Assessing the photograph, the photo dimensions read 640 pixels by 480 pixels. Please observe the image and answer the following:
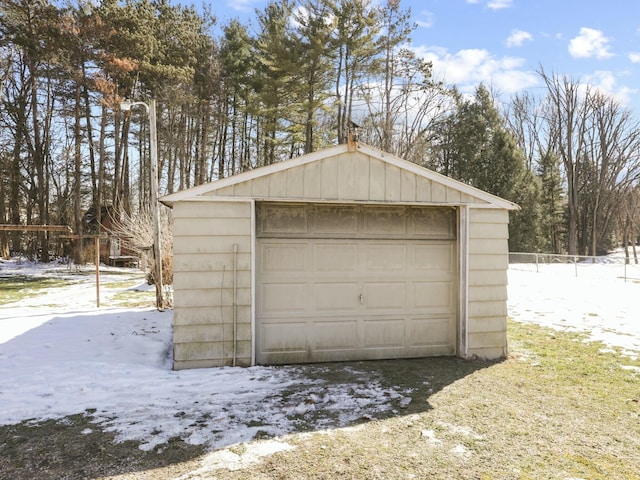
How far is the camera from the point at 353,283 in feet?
18.1

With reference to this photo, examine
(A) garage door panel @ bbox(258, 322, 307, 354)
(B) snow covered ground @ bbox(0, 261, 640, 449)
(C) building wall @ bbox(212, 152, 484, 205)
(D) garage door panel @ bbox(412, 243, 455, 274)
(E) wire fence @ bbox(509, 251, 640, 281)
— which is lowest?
(B) snow covered ground @ bbox(0, 261, 640, 449)

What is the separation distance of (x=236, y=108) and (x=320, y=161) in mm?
18113

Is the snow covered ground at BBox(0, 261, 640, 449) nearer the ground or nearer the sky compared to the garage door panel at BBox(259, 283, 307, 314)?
nearer the ground

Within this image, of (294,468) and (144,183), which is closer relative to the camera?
(294,468)

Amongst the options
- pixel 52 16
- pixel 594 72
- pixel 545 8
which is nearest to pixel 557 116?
pixel 594 72

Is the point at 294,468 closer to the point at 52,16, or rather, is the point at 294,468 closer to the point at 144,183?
→ the point at 52,16

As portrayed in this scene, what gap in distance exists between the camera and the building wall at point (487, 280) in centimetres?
543

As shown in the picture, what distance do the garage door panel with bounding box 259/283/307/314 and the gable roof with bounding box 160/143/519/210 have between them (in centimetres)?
119

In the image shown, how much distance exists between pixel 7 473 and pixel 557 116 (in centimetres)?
3219

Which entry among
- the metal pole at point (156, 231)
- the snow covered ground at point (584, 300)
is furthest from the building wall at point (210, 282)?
the snow covered ground at point (584, 300)

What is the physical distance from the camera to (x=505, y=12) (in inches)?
541

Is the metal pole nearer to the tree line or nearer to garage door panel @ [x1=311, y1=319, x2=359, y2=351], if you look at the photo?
garage door panel @ [x1=311, y1=319, x2=359, y2=351]

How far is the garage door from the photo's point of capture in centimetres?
533

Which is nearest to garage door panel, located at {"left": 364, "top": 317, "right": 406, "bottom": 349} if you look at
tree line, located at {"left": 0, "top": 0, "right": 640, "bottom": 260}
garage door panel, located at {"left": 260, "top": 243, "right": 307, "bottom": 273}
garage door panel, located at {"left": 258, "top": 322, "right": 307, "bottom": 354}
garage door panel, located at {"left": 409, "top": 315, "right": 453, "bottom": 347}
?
garage door panel, located at {"left": 409, "top": 315, "right": 453, "bottom": 347}
